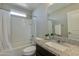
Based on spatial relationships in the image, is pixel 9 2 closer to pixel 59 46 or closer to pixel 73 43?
pixel 59 46

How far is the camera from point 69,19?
1.63m

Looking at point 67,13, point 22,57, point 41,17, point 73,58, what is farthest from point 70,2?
point 22,57

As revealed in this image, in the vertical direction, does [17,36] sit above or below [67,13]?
below

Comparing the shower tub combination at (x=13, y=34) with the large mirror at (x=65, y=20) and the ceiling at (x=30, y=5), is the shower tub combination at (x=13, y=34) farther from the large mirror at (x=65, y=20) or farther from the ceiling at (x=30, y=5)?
the large mirror at (x=65, y=20)

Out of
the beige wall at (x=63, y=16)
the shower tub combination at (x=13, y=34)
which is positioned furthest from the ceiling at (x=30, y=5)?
the beige wall at (x=63, y=16)

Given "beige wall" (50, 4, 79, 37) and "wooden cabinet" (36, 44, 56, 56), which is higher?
"beige wall" (50, 4, 79, 37)

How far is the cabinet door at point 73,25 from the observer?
1593mm

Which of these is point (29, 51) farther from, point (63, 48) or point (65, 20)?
point (65, 20)

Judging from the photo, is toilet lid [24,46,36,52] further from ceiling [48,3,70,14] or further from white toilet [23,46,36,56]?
ceiling [48,3,70,14]

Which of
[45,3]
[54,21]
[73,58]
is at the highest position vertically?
[45,3]

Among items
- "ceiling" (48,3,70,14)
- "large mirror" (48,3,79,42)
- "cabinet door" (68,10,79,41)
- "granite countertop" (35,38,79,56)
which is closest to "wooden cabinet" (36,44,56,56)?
"granite countertop" (35,38,79,56)

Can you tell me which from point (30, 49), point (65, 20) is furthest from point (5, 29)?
point (65, 20)

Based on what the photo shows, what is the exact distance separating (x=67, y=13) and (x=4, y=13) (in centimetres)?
101

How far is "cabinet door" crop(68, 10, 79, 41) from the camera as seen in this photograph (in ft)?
5.23
